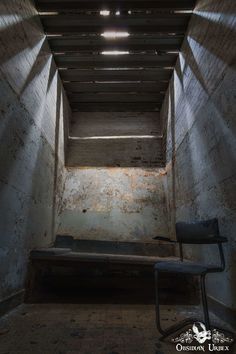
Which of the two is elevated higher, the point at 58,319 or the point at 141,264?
the point at 141,264

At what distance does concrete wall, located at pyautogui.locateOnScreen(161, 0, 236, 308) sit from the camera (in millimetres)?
2045

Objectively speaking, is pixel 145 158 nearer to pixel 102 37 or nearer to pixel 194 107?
pixel 194 107

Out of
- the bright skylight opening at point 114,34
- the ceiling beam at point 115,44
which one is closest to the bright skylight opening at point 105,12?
the bright skylight opening at point 114,34

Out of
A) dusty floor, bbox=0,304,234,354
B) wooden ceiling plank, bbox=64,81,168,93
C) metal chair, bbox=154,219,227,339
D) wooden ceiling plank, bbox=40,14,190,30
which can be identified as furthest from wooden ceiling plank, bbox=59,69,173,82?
dusty floor, bbox=0,304,234,354

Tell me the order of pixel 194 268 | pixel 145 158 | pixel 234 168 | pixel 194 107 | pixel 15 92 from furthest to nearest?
pixel 145 158 → pixel 194 107 → pixel 15 92 → pixel 234 168 → pixel 194 268

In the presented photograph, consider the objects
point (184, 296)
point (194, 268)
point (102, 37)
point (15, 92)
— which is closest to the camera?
point (194, 268)

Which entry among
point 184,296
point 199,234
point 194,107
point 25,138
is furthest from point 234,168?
point 25,138

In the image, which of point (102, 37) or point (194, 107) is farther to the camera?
point (102, 37)

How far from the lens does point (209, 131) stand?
2514 mm

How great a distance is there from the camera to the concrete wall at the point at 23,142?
220 cm

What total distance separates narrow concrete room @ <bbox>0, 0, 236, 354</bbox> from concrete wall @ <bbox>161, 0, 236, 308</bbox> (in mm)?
20

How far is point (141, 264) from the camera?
101 inches

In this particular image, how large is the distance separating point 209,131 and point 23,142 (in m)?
2.13

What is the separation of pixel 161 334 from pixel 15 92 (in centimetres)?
264
